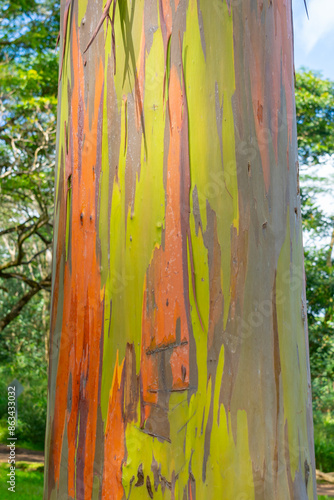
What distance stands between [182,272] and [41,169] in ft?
24.3

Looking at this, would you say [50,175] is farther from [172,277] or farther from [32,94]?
[172,277]

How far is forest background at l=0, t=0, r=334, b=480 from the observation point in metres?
7.93

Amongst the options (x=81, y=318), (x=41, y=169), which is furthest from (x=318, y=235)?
(x=81, y=318)

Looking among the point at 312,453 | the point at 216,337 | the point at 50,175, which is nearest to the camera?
the point at 216,337

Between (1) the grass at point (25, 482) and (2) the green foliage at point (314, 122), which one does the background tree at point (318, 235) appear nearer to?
(2) the green foliage at point (314, 122)

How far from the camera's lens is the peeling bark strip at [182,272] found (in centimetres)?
92

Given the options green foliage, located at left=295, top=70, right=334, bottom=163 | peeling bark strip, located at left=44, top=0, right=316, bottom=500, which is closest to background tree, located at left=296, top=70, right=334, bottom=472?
green foliage, located at left=295, top=70, right=334, bottom=163

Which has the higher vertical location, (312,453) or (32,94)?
Result: (32,94)

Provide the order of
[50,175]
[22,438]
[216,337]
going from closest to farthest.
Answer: [216,337], [50,175], [22,438]

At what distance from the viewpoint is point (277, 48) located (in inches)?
42.8

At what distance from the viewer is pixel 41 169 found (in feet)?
26.0

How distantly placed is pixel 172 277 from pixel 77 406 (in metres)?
0.35

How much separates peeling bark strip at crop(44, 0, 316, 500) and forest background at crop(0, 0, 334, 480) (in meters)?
6.88

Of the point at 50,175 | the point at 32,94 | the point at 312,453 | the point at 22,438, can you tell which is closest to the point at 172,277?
the point at 312,453
